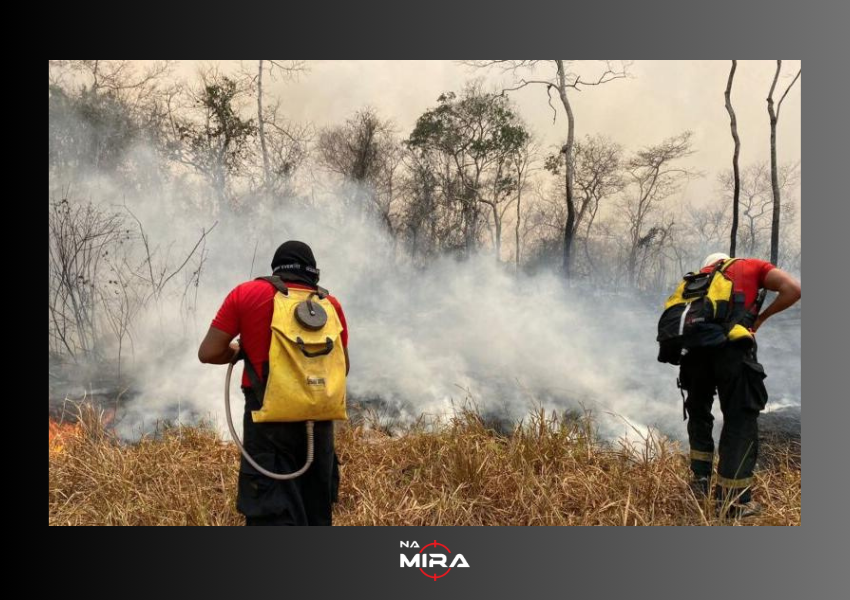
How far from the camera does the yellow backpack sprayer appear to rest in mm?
2322

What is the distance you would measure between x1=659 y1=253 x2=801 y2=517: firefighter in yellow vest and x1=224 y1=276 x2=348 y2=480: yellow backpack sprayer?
6.73ft

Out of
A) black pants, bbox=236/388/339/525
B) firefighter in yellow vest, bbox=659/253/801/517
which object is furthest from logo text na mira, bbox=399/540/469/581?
firefighter in yellow vest, bbox=659/253/801/517

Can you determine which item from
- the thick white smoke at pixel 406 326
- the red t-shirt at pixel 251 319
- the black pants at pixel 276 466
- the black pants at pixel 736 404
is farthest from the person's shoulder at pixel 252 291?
the black pants at pixel 736 404

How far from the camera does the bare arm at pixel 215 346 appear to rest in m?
2.44

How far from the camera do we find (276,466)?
2.46m

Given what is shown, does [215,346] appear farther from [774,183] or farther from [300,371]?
[774,183]

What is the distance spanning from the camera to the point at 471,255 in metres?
4.33

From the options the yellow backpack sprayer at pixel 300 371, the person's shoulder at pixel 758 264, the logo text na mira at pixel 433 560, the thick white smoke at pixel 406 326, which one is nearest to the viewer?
the logo text na mira at pixel 433 560

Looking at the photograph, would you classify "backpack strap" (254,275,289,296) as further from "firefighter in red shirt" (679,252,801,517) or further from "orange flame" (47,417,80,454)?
"firefighter in red shirt" (679,252,801,517)

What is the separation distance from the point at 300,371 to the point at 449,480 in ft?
4.87

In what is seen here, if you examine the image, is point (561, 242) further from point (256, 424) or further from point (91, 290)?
point (91, 290)

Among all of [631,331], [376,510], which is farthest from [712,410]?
[376,510]

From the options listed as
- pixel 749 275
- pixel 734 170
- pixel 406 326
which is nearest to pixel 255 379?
pixel 406 326

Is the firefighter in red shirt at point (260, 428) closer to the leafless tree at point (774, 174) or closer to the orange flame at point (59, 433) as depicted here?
the orange flame at point (59, 433)
